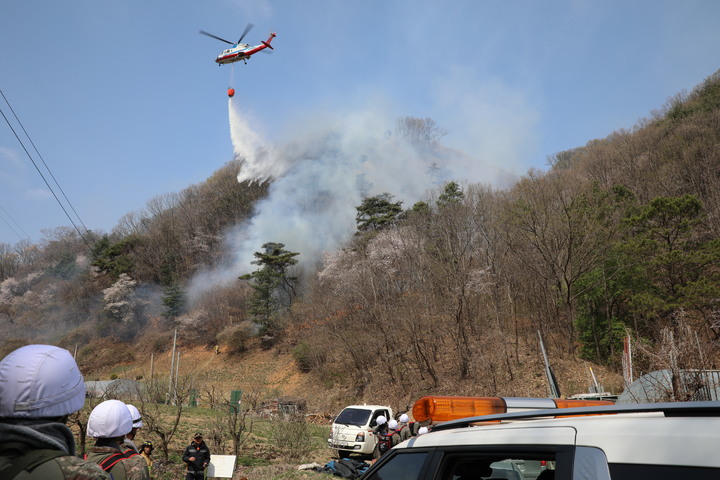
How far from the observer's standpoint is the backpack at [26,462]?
165 centimetres

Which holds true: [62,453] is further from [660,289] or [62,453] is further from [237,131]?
[237,131]

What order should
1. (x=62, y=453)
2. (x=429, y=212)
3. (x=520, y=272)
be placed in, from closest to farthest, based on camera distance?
(x=62, y=453) → (x=520, y=272) → (x=429, y=212)

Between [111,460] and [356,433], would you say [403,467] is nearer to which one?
[111,460]

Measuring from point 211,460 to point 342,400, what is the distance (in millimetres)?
29047

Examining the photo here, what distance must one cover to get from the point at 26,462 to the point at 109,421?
5.60 ft

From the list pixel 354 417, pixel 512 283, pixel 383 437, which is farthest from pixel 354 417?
pixel 512 283

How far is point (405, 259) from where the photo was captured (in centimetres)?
4100

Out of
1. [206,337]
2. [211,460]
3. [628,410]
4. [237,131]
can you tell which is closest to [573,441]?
[628,410]

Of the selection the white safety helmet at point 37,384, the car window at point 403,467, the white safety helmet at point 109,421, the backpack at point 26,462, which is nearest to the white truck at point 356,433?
the white safety helmet at point 109,421

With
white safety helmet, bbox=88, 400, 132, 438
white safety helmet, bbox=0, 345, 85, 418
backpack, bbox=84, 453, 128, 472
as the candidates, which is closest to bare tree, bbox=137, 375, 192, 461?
white safety helmet, bbox=88, 400, 132, 438

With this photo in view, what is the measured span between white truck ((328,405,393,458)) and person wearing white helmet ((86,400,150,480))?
533 inches

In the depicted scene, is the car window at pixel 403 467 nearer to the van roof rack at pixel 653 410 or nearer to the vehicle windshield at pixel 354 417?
the van roof rack at pixel 653 410

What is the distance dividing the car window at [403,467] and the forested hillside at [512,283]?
28.3ft

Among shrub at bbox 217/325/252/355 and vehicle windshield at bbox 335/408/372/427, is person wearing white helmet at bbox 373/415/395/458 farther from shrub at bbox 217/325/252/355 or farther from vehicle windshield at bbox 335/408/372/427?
shrub at bbox 217/325/252/355
